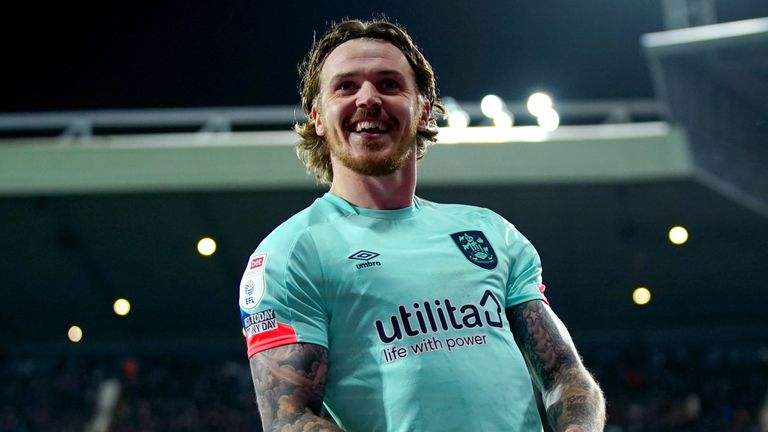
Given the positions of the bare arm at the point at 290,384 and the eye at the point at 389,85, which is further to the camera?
the eye at the point at 389,85

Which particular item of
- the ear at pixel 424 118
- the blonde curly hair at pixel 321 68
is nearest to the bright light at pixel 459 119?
Answer: the blonde curly hair at pixel 321 68

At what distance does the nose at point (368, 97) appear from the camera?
2074mm

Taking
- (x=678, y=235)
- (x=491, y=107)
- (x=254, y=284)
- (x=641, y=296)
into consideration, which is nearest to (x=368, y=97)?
(x=254, y=284)

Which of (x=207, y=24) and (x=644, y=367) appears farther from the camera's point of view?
(x=207, y=24)

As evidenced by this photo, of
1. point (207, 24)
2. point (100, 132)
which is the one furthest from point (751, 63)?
point (100, 132)

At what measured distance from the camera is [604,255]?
1333cm

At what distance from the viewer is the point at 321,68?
2.24 metres

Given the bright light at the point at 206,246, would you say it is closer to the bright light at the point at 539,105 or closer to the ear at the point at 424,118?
the bright light at the point at 539,105

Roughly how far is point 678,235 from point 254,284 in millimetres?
11572

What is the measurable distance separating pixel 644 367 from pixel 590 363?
0.88 m

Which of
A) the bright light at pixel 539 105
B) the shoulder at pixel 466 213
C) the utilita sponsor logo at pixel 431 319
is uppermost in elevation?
the bright light at pixel 539 105

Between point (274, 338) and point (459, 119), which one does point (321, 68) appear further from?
point (459, 119)

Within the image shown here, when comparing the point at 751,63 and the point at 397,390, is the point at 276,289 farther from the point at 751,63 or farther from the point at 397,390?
the point at 751,63

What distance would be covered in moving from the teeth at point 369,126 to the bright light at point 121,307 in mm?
12687
